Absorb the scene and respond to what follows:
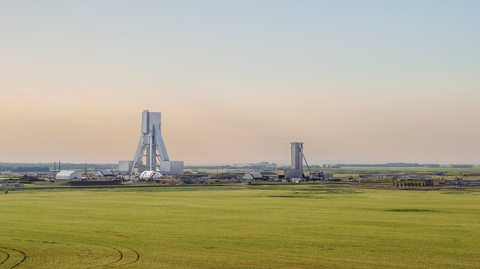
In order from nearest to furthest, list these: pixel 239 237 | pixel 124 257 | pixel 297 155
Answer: pixel 124 257, pixel 239 237, pixel 297 155

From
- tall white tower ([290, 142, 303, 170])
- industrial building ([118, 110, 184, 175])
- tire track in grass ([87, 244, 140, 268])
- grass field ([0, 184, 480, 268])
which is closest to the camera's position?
tire track in grass ([87, 244, 140, 268])

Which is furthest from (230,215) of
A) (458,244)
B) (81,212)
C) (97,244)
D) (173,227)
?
(458,244)

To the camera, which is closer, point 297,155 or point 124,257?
point 124,257

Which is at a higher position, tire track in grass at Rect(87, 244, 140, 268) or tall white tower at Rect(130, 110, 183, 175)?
tall white tower at Rect(130, 110, 183, 175)

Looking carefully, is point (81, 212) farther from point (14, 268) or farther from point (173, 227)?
point (14, 268)

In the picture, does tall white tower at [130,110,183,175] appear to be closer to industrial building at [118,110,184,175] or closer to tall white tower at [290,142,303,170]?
industrial building at [118,110,184,175]

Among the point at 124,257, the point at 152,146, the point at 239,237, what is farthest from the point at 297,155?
the point at 124,257

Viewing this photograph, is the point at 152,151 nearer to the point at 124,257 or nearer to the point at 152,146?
the point at 152,146

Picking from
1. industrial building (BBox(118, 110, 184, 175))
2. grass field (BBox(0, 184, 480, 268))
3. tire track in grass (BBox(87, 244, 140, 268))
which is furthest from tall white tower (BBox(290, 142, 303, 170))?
tire track in grass (BBox(87, 244, 140, 268))
